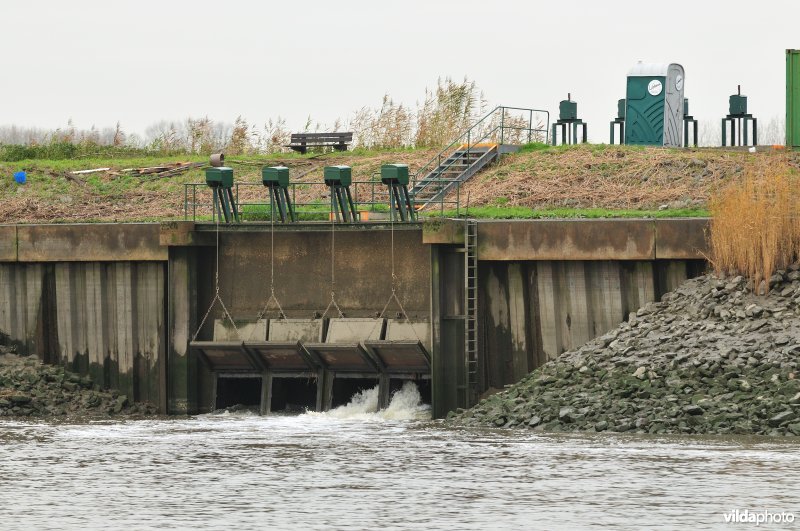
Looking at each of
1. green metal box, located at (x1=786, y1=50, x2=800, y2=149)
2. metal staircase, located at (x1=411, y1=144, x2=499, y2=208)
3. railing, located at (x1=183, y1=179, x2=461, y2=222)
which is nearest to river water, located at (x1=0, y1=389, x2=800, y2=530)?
railing, located at (x1=183, y1=179, x2=461, y2=222)

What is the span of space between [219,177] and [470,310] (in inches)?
254

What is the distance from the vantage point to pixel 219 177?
3456cm

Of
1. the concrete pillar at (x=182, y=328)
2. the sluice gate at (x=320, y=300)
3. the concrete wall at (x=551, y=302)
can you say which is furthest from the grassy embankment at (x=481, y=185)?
the concrete wall at (x=551, y=302)

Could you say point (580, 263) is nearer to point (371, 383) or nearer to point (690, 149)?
point (371, 383)

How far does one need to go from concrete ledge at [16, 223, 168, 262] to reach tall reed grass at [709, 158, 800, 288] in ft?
38.1

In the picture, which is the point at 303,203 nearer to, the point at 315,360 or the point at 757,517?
the point at 315,360

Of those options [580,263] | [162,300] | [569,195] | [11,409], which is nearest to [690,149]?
[569,195]

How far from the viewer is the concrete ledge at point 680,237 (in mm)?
30719

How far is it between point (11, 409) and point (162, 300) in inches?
158

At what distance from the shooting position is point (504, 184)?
38719 millimetres

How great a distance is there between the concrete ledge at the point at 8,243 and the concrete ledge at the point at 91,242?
0.33ft

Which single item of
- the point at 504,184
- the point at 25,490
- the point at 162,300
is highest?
the point at 504,184

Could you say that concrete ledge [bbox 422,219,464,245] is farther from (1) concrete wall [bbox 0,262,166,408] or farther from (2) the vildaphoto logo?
(2) the vildaphoto logo

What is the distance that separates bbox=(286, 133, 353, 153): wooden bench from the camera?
45.8 meters
